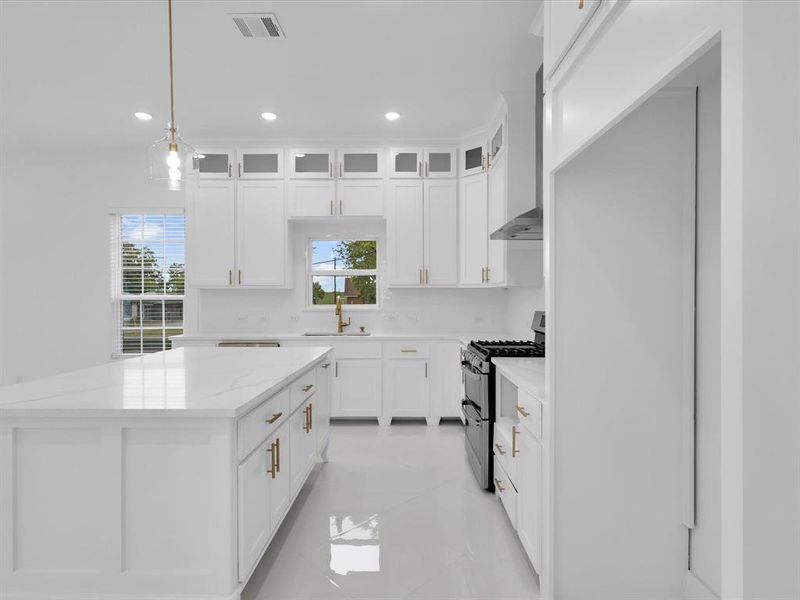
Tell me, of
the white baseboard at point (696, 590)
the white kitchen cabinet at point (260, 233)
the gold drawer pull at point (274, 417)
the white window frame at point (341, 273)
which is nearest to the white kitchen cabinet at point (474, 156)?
the white window frame at point (341, 273)

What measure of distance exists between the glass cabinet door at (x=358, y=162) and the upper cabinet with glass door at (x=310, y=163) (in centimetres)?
11

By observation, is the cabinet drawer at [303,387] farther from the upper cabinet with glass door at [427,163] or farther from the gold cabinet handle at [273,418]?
the upper cabinet with glass door at [427,163]

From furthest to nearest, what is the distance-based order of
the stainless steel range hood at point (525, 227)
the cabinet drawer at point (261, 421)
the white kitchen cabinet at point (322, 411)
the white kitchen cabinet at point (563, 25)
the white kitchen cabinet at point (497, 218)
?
1. the white kitchen cabinet at point (497, 218)
2. the white kitchen cabinet at point (322, 411)
3. the stainless steel range hood at point (525, 227)
4. the cabinet drawer at point (261, 421)
5. the white kitchen cabinet at point (563, 25)

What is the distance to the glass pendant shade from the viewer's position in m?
2.39

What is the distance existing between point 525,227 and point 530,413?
1.31 m

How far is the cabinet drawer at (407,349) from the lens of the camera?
4594mm

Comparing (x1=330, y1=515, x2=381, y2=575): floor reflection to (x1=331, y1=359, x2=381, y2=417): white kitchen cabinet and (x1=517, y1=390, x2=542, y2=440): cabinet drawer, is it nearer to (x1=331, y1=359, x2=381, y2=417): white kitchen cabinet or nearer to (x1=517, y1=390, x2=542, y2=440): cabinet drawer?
(x1=517, y1=390, x2=542, y2=440): cabinet drawer

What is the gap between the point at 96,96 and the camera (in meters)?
3.86

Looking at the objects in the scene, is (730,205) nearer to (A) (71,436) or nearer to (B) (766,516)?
(B) (766,516)

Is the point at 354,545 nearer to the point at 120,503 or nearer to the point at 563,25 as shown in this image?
the point at 120,503

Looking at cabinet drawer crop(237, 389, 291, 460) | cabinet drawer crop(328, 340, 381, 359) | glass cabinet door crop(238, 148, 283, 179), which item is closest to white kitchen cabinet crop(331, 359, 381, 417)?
cabinet drawer crop(328, 340, 381, 359)

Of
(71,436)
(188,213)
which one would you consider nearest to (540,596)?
(71,436)

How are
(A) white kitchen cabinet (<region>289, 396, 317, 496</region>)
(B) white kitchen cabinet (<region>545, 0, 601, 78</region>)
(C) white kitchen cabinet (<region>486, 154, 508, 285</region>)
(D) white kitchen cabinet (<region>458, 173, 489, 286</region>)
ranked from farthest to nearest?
(D) white kitchen cabinet (<region>458, 173, 489, 286</region>) < (C) white kitchen cabinet (<region>486, 154, 508, 285</region>) < (A) white kitchen cabinet (<region>289, 396, 317, 496</region>) < (B) white kitchen cabinet (<region>545, 0, 601, 78</region>)

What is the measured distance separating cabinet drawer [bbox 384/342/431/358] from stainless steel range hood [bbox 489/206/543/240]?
155cm
